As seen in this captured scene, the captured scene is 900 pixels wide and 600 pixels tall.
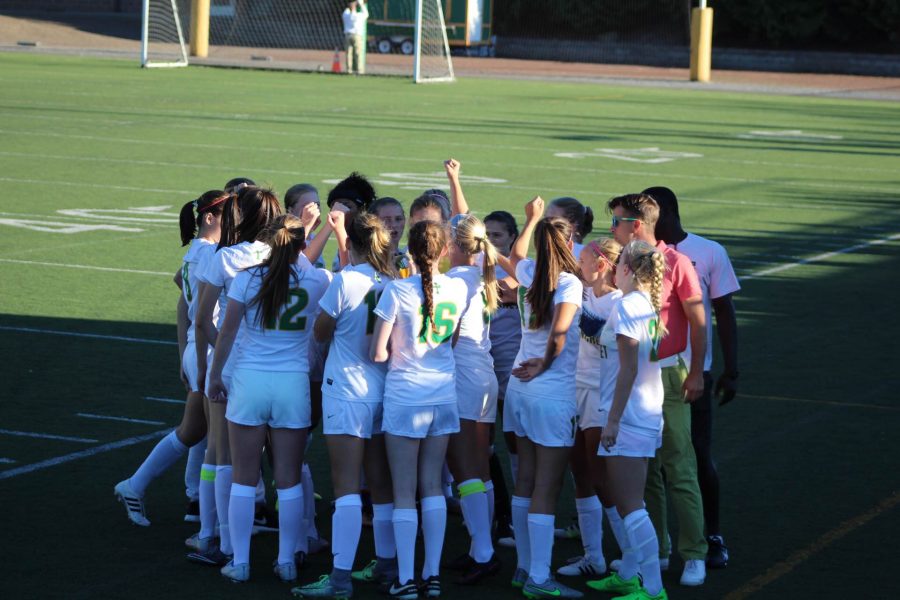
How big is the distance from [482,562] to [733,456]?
9.61 ft

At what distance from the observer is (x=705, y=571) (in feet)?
24.3

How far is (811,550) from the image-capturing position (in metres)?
7.79

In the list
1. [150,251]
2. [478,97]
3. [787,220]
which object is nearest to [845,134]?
[478,97]

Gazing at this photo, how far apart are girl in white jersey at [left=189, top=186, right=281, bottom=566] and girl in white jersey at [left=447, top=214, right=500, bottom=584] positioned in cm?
95

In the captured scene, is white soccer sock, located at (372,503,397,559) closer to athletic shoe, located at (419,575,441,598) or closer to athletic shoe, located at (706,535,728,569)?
athletic shoe, located at (419,575,441,598)

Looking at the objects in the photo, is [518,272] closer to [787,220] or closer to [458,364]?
[458,364]

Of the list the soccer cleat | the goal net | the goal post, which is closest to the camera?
the soccer cleat

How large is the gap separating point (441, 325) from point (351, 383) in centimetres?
49

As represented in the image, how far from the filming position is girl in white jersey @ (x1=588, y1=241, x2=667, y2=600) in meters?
6.75

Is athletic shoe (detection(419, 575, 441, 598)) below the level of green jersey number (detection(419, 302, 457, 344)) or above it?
below

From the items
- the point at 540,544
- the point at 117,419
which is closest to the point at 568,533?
the point at 540,544

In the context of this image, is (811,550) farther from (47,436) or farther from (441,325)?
(47,436)

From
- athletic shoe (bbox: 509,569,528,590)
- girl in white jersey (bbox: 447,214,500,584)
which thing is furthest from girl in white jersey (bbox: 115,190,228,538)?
athletic shoe (bbox: 509,569,528,590)

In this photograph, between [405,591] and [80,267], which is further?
[80,267]
